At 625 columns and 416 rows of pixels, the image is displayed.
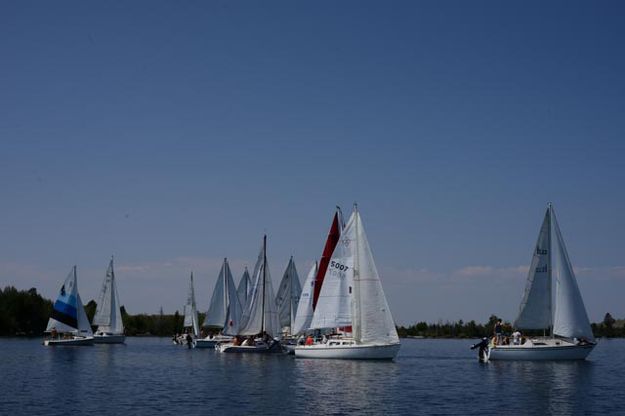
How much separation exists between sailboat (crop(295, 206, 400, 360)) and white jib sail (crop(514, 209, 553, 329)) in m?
10.3

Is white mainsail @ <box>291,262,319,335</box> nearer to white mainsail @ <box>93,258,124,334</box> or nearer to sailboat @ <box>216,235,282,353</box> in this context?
sailboat @ <box>216,235,282,353</box>

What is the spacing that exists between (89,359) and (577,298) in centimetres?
4093

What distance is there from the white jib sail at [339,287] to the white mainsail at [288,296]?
2057cm

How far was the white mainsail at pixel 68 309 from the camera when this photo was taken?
89.1 meters

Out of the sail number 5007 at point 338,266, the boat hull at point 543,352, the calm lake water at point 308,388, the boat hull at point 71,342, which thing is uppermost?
the sail number 5007 at point 338,266

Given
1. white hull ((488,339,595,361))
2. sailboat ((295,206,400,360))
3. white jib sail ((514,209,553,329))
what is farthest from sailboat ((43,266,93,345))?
white jib sail ((514,209,553,329))

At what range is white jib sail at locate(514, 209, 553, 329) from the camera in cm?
5731

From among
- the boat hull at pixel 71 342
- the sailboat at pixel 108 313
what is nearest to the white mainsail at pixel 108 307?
the sailboat at pixel 108 313

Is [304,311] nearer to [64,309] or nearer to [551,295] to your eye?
[551,295]

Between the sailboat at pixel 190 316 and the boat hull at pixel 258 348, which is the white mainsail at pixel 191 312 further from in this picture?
the boat hull at pixel 258 348

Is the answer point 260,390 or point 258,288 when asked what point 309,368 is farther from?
point 258,288

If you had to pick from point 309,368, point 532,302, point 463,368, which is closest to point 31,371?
point 309,368

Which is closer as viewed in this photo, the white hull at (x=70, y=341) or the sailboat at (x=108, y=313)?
the white hull at (x=70, y=341)

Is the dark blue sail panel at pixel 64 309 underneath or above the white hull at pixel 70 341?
above
